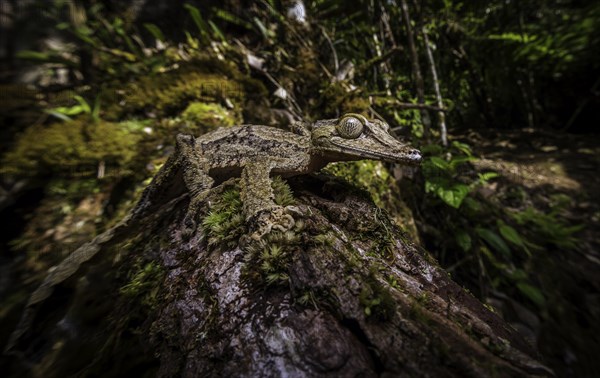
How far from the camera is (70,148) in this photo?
311cm

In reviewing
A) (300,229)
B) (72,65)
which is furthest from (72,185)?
(300,229)

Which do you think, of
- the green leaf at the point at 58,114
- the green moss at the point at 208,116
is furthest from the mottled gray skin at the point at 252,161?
the green leaf at the point at 58,114

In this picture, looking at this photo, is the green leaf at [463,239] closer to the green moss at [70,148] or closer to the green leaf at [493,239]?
the green leaf at [493,239]

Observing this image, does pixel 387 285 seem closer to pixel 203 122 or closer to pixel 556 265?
pixel 203 122

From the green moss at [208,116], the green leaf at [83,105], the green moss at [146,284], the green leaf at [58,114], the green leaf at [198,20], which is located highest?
the green leaf at [198,20]

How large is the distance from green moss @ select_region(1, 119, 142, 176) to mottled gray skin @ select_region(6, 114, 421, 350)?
1118 mm

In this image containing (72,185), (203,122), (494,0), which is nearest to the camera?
(72,185)

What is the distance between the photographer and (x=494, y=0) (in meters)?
6.95

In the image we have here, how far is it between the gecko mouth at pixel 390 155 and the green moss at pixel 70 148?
9.40ft

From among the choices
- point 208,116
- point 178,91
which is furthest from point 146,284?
point 178,91

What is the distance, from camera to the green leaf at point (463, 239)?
3675 millimetres

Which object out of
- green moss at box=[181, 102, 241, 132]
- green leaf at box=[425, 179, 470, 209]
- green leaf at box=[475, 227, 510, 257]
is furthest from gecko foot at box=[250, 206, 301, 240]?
green leaf at box=[475, 227, 510, 257]

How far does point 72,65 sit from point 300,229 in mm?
5088

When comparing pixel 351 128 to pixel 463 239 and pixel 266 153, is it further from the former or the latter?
Answer: pixel 463 239
